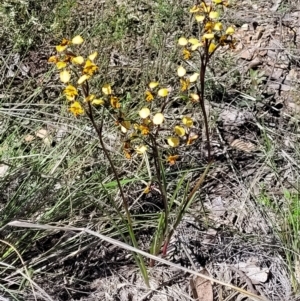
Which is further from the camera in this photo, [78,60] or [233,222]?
[233,222]

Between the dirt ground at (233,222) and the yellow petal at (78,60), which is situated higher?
the yellow petal at (78,60)

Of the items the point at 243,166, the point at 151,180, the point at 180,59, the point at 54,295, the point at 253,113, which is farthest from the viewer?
the point at 180,59

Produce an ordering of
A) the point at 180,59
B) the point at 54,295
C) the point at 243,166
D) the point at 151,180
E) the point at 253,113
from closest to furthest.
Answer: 1. the point at 54,295
2. the point at 151,180
3. the point at 243,166
4. the point at 253,113
5. the point at 180,59

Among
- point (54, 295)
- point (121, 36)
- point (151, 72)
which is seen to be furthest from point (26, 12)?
point (54, 295)

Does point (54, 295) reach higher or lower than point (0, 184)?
lower

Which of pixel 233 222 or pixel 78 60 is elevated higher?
pixel 78 60

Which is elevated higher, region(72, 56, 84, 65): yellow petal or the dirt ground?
region(72, 56, 84, 65): yellow petal

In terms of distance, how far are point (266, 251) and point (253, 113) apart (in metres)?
0.75

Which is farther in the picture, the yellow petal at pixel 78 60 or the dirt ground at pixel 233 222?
the dirt ground at pixel 233 222

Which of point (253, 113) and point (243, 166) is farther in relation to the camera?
point (253, 113)

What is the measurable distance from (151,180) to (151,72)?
0.80m

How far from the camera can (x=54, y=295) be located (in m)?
1.98

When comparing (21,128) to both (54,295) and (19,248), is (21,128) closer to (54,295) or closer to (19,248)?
(19,248)

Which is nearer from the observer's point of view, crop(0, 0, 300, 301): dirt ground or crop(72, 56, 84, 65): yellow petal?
crop(72, 56, 84, 65): yellow petal
